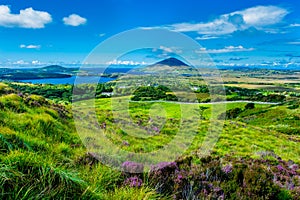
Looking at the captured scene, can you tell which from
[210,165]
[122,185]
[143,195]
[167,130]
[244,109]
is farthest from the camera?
[244,109]

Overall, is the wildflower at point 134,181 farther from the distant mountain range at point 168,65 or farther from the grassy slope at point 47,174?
the distant mountain range at point 168,65

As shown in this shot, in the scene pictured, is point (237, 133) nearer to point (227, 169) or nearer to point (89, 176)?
point (227, 169)

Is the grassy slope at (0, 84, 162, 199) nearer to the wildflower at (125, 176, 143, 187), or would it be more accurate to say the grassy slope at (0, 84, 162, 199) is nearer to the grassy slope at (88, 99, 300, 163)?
the wildflower at (125, 176, 143, 187)

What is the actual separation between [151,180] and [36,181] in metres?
3.00

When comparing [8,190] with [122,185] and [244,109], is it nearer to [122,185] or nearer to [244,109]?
[122,185]

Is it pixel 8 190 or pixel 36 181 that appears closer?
pixel 8 190

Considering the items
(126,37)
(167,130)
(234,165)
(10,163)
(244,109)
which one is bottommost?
(244,109)

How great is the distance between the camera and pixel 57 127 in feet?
33.8

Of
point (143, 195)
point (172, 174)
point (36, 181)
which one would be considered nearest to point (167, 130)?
point (172, 174)

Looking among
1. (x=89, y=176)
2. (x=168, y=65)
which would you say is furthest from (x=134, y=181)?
(x=168, y=65)

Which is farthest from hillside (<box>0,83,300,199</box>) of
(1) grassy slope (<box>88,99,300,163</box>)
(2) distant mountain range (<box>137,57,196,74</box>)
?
(2) distant mountain range (<box>137,57,196,74</box>)

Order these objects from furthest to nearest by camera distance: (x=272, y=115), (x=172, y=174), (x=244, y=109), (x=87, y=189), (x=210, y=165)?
(x=244, y=109) → (x=272, y=115) → (x=210, y=165) → (x=172, y=174) → (x=87, y=189)

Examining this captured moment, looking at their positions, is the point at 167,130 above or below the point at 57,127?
below

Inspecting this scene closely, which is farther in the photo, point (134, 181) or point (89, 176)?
point (134, 181)
